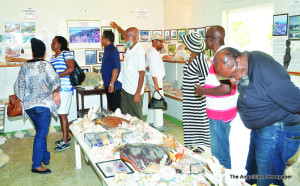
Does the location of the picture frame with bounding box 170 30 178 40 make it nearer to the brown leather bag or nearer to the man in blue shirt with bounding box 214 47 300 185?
the brown leather bag

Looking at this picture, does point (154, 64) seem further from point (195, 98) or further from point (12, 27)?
point (12, 27)

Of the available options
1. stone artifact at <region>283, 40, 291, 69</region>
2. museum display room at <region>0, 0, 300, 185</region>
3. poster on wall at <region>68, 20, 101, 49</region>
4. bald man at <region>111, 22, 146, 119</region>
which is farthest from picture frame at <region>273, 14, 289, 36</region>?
poster on wall at <region>68, 20, 101, 49</region>

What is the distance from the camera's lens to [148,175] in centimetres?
203

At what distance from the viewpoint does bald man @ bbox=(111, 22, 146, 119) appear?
4031 mm

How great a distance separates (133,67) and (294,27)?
215 cm

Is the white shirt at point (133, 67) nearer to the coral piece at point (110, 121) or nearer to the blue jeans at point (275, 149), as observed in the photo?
the coral piece at point (110, 121)

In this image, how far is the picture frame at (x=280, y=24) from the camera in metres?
3.70

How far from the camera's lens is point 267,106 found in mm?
1900

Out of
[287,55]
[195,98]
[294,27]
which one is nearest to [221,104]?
[195,98]

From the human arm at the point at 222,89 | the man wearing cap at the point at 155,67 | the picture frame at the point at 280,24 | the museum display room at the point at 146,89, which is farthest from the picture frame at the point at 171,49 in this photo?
the human arm at the point at 222,89

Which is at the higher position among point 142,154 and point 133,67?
point 133,67

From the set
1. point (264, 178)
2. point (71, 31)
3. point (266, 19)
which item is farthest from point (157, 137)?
point (71, 31)

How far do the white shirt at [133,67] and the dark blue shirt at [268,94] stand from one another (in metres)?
2.22

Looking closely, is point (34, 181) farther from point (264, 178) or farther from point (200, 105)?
point (264, 178)
